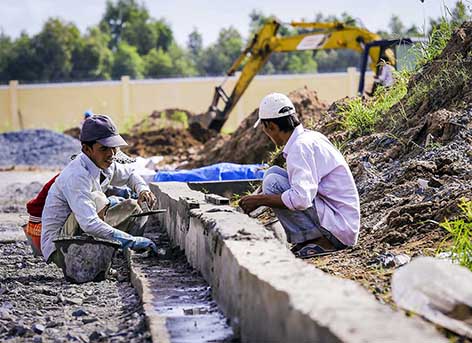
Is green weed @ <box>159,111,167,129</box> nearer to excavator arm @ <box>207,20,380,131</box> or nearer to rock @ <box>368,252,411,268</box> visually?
excavator arm @ <box>207,20,380,131</box>

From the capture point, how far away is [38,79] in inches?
2215

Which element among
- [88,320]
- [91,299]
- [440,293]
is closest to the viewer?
[440,293]

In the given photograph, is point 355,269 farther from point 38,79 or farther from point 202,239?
point 38,79

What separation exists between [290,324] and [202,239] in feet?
9.29

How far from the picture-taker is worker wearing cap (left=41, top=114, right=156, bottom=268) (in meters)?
6.71

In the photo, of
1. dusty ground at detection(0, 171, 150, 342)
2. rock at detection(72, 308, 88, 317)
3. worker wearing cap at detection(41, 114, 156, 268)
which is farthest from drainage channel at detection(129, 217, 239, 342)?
rock at detection(72, 308, 88, 317)

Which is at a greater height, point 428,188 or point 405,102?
point 405,102

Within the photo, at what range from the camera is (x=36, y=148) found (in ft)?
93.6

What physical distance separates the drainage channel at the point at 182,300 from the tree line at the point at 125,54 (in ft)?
126

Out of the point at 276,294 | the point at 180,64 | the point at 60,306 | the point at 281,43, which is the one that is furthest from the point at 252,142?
the point at 180,64

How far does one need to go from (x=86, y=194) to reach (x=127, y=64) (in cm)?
5482

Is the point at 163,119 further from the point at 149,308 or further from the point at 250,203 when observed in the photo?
the point at 149,308

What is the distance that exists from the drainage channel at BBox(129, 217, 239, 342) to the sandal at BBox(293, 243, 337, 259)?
78 cm

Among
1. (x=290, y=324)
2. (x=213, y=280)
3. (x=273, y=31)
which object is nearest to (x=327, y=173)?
(x=213, y=280)
